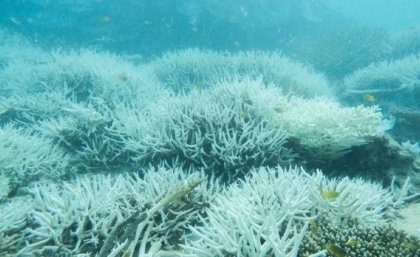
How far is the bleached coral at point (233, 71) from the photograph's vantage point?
26.7ft

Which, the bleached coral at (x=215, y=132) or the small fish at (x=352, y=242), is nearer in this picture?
the small fish at (x=352, y=242)

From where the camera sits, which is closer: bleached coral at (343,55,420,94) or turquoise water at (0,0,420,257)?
turquoise water at (0,0,420,257)

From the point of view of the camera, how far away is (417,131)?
239 inches

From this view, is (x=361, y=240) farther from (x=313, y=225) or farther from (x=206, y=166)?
(x=206, y=166)

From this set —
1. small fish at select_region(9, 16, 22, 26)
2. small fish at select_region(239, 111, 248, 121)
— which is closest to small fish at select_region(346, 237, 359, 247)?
small fish at select_region(239, 111, 248, 121)

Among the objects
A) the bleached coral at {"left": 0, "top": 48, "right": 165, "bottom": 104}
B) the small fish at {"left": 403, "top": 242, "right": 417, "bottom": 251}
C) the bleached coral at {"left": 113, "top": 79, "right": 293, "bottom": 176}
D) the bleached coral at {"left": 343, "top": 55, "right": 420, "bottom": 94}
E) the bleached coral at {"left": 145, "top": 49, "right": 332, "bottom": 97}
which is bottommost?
the small fish at {"left": 403, "top": 242, "right": 417, "bottom": 251}

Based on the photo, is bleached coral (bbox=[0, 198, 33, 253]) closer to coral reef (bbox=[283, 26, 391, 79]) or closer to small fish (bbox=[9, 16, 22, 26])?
coral reef (bbox=[283, 26, 391, 79])

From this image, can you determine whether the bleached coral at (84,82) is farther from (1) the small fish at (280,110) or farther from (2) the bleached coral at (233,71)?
(1) the small fish at (280,110)

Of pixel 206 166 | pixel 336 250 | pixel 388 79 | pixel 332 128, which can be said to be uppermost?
pixel 388 79

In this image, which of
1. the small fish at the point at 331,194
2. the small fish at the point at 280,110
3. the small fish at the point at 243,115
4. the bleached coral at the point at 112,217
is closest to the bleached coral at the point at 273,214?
the small fish at the point at 331,194

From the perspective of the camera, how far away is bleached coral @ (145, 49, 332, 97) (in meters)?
8.13

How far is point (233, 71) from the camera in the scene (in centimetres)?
863

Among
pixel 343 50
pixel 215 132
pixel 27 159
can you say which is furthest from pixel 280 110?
pixel 343 50

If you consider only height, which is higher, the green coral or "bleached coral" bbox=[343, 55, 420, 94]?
"bleached coral" bbox=[343, 55, 420, 94]
